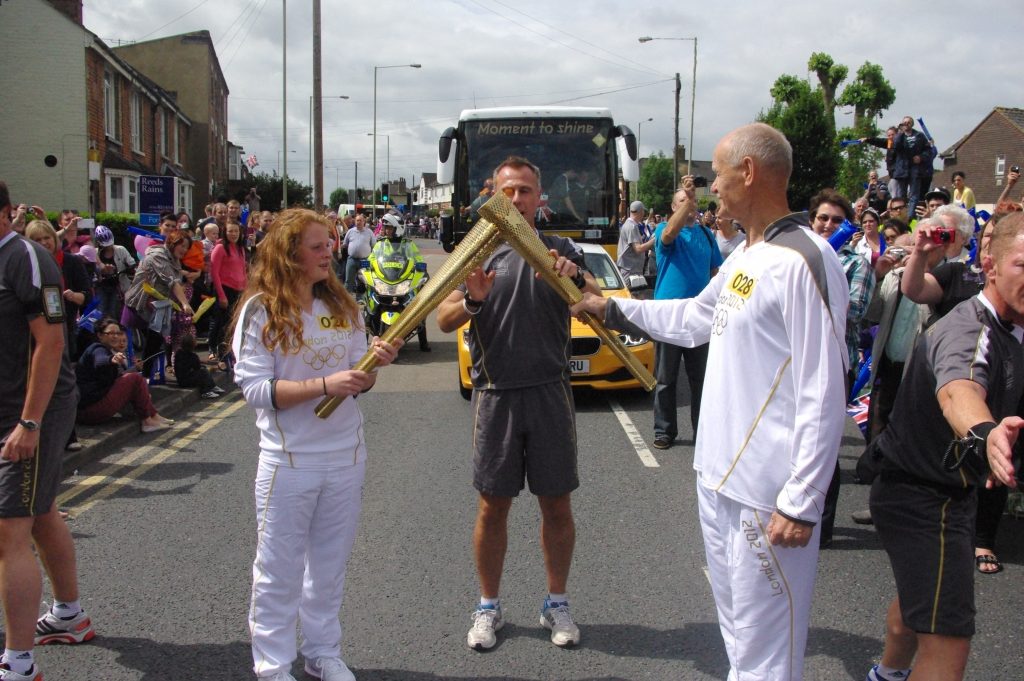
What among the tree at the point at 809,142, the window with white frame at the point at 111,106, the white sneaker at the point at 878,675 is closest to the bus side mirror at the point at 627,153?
the white sneaker at the point at 878,675

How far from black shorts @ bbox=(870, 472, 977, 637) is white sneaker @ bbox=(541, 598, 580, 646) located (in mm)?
1494

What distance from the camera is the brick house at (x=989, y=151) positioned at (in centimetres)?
5009

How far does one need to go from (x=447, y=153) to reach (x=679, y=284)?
290 inches

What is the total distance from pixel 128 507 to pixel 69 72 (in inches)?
1033

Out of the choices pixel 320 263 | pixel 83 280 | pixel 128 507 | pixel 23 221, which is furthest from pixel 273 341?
pixel 23 221

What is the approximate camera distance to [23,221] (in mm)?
9883

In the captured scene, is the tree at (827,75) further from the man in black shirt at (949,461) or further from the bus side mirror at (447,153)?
the man in black shirt at (949,461)

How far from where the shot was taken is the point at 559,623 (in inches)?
151

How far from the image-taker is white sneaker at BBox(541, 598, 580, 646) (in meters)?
3.78

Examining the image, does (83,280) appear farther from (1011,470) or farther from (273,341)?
(1011,470)

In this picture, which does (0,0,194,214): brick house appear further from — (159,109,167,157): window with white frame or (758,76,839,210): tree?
(758,76,839,210): tree

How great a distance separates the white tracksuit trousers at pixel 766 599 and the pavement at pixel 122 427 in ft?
18.7

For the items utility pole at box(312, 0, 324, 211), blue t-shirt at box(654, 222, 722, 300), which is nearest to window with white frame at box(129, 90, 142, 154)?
utility pole at box(312, 0, 324, 211)

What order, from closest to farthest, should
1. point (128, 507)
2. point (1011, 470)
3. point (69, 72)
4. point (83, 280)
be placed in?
point (1011, 470) → point (128, 507) → point (83, 280) → point (69, 72)
